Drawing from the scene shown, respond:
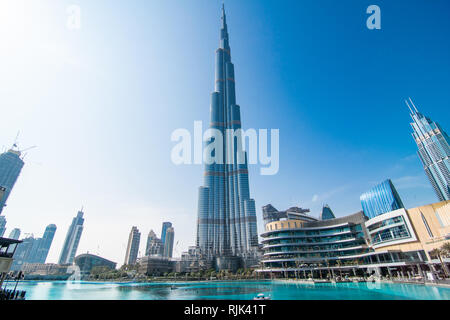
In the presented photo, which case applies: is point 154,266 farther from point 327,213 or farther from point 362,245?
point 327,213

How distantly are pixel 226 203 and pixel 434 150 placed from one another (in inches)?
5772

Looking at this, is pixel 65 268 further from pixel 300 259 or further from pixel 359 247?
pixel 359 247

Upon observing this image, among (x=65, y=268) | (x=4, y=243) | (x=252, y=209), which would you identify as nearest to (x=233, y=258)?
(x=252, y=209)

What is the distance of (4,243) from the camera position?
928 inches

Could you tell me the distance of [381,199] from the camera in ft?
323

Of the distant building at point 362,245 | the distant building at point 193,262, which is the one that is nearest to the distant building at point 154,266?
the distant building at point 193,262

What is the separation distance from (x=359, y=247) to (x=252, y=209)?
87.8m

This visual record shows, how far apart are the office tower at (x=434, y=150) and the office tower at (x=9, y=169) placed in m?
307

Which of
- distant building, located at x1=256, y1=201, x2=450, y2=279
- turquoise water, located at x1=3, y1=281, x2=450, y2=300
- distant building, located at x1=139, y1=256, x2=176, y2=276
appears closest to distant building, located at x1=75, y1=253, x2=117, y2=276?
distant building, located at x1=139, y1=256, x2=176, y2=276

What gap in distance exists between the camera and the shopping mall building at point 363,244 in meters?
46.8

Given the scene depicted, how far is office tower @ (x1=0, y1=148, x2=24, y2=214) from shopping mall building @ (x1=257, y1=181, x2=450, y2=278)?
210268 mm

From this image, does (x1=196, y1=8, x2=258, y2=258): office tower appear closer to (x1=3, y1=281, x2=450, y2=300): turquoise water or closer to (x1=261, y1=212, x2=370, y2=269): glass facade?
(x1=261, y1=212, x2=370, y2=269): glass facade

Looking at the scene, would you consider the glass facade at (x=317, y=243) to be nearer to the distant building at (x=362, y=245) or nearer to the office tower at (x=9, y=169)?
the distant building at (x=362, y=245)
